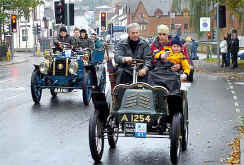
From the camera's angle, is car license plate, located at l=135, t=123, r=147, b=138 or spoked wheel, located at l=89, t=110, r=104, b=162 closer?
spoked wheel, located at l=89, t=110, r=104, b=162

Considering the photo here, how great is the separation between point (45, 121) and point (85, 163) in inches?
166

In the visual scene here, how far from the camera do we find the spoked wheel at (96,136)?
26.4ft

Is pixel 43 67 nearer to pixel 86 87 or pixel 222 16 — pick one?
pixel 86 87

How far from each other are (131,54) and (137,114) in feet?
4.54

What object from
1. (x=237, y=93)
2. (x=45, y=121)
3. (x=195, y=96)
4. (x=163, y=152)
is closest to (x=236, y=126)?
(x=163, y=152)

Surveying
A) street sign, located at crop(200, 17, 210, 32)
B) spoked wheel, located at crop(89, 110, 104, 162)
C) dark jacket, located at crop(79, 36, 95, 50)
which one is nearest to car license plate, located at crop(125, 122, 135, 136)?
spoked wheel, located at crop(89, 110, 104, 162)

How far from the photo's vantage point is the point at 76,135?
10773 millimetres

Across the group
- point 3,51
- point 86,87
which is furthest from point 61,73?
point 3,51

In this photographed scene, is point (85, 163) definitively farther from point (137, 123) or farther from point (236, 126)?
point (236, 126)

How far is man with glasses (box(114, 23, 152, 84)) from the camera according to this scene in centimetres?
914

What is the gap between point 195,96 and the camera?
1770 centimetres

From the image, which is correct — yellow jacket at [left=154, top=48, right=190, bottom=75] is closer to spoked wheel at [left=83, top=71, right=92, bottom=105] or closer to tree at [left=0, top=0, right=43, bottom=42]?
spoked wheel at [left=83, top=71, right=92, bottom=105]

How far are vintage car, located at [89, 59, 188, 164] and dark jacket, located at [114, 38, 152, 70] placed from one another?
2.32 feet

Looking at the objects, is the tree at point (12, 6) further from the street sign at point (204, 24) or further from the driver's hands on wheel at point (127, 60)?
the driver's hands on wheel at point (127, 60)
